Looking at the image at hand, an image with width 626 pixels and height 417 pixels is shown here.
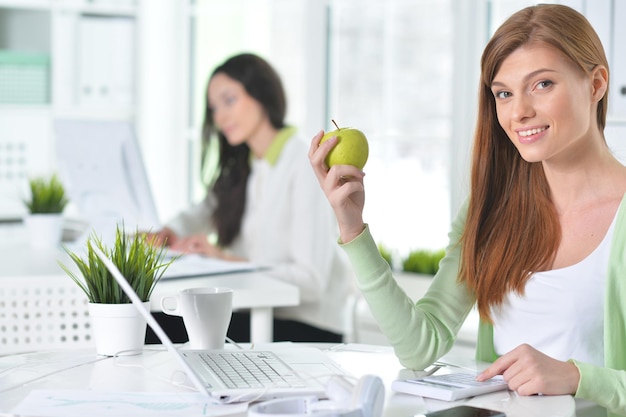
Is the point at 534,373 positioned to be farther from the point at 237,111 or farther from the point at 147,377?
the point at 237,111

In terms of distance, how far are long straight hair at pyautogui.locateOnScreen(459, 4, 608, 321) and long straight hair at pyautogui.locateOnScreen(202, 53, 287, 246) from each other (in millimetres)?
1485

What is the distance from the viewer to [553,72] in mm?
1556

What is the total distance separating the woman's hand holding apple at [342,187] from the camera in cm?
147

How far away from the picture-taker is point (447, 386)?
1275 mm

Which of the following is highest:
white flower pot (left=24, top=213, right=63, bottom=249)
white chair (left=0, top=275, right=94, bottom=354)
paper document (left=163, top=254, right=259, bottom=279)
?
white flower pot (left=24, top=213, right=63, bottom=249)

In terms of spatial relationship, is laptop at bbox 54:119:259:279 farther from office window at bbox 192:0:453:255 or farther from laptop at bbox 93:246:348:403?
laptop at bbox 93:246:348:403

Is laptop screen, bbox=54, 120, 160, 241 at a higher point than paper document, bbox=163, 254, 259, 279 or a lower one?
higher

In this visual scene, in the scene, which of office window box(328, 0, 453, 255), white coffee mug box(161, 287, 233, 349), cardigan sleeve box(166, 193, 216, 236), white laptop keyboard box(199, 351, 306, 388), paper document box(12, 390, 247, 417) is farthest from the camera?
office window box(328, 0, 453, 255)

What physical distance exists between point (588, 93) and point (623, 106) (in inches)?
27.9

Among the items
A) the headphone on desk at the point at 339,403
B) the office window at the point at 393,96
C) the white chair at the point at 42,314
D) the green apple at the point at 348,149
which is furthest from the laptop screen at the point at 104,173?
the headphone on desk at the point at 339,403

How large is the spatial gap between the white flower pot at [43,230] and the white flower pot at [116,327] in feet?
5.16

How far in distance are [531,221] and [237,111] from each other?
1621 mm

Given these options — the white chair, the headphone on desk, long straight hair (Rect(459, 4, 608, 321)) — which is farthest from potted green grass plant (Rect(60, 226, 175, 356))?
the white chair

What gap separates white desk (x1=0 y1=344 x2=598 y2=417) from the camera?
1.21 m
